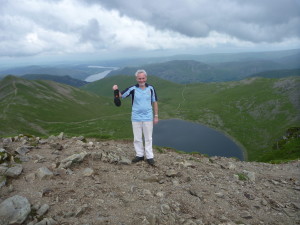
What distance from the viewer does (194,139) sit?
132125 millimetres

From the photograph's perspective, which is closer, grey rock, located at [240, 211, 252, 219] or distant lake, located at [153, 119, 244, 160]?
grey rock, located at [240, 211, 252, 219]

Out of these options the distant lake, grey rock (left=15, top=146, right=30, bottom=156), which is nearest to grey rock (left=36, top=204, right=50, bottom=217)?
grey rock (left=15, top=146, right=30, bottom=156)

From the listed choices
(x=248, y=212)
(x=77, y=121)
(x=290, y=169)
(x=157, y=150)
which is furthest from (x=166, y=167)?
(x=77, y=121)

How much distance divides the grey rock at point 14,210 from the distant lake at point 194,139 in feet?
351

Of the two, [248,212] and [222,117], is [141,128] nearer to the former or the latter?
[248,212]

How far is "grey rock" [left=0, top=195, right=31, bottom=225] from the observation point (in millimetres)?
6852

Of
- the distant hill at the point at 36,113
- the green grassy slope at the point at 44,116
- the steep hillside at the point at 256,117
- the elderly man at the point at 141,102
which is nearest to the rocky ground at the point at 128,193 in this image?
the elderly man at the point at 141,102

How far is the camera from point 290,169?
18844mm

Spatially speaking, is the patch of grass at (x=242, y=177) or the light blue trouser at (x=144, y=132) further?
the patch of grass at (x=242, y=177)

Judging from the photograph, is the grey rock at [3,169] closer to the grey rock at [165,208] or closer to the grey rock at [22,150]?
the grey rock at [22,150]

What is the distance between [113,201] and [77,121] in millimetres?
164882

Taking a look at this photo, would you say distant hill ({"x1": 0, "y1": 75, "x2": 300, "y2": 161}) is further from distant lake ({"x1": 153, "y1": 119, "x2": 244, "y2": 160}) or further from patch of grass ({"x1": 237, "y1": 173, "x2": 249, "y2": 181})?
patch of grass ({"x1": 237, "y1": 173, "x2": 249, "y2": 181})

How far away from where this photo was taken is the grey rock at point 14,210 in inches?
270

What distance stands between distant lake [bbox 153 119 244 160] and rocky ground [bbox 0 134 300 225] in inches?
3938
